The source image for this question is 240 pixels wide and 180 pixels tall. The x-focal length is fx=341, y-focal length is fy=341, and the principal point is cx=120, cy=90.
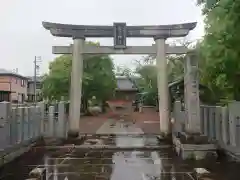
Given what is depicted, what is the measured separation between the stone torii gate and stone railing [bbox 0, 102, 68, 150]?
748mm

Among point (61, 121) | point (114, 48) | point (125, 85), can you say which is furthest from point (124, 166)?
point (125, 85)

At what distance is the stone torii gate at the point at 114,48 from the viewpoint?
50.7 feet

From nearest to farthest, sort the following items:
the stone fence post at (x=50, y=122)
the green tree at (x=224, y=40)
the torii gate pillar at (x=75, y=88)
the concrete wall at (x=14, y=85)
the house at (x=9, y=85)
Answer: the green tree at (x=224, y=40) → the stone fence post at (x=50, y=122) → the torii gate pillar at (x=75, y=88) → the house at (x=9, y=85) → the concrete wall at (x=14, y=85)

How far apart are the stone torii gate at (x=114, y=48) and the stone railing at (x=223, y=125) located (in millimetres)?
2928

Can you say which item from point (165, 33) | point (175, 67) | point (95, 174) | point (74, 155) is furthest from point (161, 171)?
point (175, 67)

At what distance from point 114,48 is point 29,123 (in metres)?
5.56

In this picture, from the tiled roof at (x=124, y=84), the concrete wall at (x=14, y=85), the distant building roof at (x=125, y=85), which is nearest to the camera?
the concrete wall at (x=14, y=85)

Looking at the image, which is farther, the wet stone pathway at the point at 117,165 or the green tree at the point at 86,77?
the green tree at the point at 86,77

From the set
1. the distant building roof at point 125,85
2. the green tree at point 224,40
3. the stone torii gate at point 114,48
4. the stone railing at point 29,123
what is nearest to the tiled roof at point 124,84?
the distant building roof at point 125,85

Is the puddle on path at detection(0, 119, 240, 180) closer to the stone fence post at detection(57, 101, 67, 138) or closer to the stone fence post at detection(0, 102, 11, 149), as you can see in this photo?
the stone fence post at detection(0, 102, 11, 149)

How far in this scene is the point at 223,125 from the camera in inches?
410

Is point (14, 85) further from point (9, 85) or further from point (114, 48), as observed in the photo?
point (114, 48)

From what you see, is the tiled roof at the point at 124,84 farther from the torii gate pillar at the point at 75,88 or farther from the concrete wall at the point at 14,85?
the torii gate pillar at the point at 75,88

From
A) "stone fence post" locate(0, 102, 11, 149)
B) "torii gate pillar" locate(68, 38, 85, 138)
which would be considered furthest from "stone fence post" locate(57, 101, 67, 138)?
"stone fence post" locate(0, 102, 11, 149)
